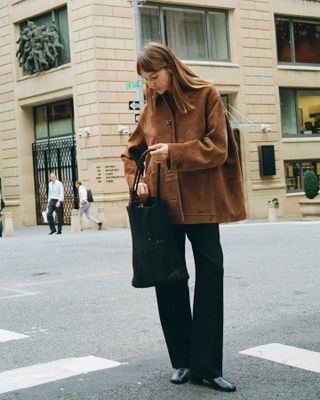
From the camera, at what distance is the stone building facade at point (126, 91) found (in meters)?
27.0

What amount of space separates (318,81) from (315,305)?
27.8 m

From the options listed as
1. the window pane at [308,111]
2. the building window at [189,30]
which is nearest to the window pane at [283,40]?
the window pane at [308,111]

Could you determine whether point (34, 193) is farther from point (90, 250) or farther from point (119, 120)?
point (90, 250)

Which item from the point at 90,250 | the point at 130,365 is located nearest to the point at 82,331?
the point at 130,365

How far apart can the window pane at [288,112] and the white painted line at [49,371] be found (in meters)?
28.4

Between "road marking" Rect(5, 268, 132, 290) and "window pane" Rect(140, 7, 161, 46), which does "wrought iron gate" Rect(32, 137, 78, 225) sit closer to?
"window pane" Rect(140, 7, 161, 46)

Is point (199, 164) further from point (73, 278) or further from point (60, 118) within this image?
point (60, 118)

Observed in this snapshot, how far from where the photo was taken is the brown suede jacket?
4047mm

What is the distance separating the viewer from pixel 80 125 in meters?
27.7

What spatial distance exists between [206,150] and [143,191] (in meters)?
0.43

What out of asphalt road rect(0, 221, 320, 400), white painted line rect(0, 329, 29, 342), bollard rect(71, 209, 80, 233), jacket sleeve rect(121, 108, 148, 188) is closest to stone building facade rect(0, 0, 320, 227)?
bollard rect(71, 209, 80, 233)

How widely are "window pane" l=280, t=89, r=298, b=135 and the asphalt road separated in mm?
20329

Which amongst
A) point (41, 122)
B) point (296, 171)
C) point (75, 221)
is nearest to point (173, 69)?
point (75, 221)

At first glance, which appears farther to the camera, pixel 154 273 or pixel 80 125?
pixel 80 125
